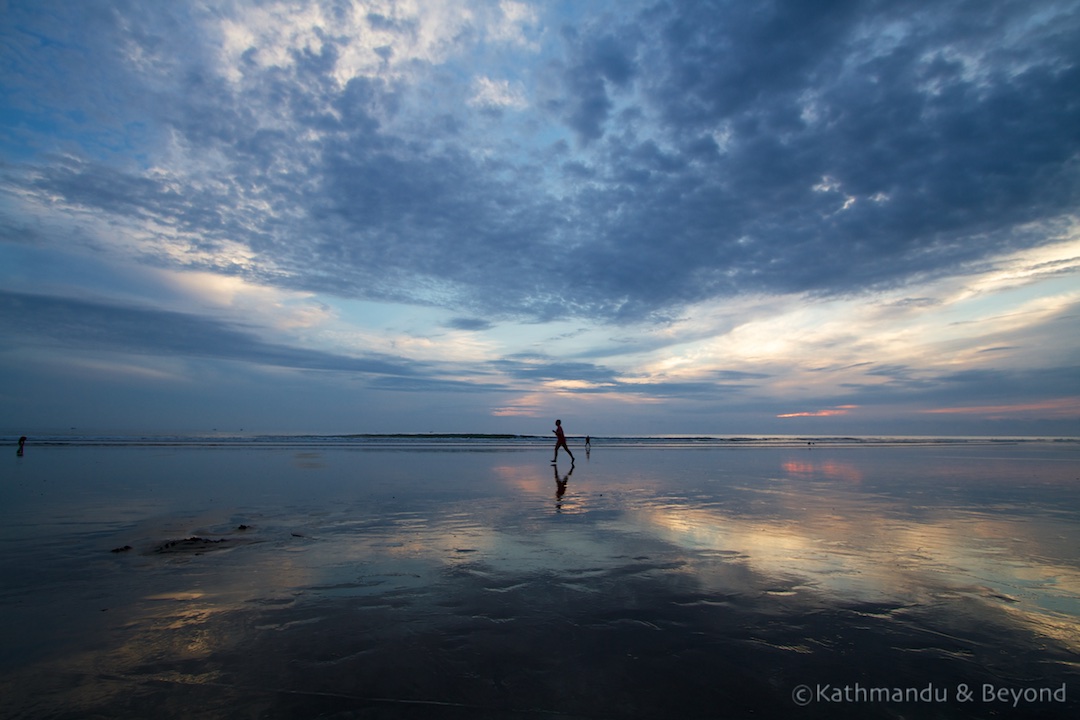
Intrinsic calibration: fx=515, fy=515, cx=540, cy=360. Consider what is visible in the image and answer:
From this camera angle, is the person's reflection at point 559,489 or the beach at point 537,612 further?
the person's reflection at point 559,489

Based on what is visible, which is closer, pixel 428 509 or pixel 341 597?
pixel 341 597

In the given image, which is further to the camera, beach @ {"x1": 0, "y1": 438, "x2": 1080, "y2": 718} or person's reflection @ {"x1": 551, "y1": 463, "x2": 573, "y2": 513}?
person's reflection @ {"x1": 551, "y1": 463, "x2": 573, "y2": 513}

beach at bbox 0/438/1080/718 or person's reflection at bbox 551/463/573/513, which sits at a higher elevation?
person's reflection at bbox 551/463/573/513

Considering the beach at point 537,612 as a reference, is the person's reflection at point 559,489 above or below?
above

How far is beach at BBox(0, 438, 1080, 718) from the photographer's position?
392cm

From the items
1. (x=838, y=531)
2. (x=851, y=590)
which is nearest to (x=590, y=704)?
(x=851, y=590)

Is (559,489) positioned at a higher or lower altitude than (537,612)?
higher

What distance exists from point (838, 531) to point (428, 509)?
8645 mm

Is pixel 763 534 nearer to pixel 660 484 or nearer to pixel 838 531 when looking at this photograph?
pixel 838 531

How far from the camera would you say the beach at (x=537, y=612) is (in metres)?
3.92

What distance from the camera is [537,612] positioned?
559cm

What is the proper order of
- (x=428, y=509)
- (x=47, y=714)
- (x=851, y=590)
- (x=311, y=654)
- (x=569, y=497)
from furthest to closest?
(x=569, y=497), (x=428, y=509), (x=851, y=590), (x=311, y=654), (x=47, y=714)

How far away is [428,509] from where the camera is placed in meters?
12.2

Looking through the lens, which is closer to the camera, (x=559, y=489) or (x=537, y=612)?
(x=537, y=612)
